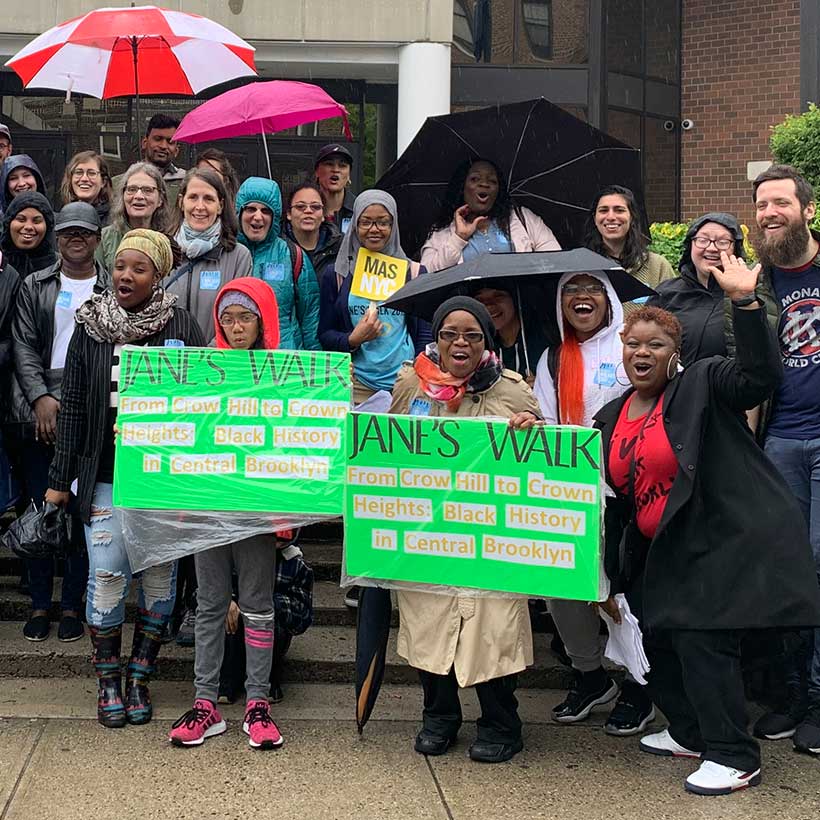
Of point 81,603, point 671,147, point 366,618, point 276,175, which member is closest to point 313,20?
point 276,175

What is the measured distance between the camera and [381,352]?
611cm

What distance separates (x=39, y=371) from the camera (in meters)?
5.77

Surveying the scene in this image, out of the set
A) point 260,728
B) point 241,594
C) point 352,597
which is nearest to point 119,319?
point 241,594

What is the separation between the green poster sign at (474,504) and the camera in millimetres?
4609

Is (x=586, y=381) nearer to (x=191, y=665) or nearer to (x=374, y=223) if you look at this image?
(x=374, y=223)

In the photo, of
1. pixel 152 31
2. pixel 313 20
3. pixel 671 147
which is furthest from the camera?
pixel 671 147

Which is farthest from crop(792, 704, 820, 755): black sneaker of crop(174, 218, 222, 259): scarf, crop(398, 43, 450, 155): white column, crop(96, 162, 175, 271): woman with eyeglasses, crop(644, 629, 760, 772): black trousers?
crop(398, 43, 450, 155): white column

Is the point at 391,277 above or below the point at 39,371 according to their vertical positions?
above

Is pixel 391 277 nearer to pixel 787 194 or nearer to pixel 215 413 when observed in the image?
pixel 215 413

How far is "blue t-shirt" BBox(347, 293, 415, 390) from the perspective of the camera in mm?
6094

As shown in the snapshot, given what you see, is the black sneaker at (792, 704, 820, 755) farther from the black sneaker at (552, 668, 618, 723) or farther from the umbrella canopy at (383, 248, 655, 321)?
the umbrella canopy at (383, 248, 655, 321)

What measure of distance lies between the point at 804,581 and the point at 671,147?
41.6 feet

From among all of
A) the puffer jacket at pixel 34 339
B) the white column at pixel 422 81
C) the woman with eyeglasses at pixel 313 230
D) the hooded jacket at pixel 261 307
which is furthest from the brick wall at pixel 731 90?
the hooded jacket at pixel 261 307

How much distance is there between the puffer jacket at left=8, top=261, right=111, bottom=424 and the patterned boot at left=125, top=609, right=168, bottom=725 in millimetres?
1255
